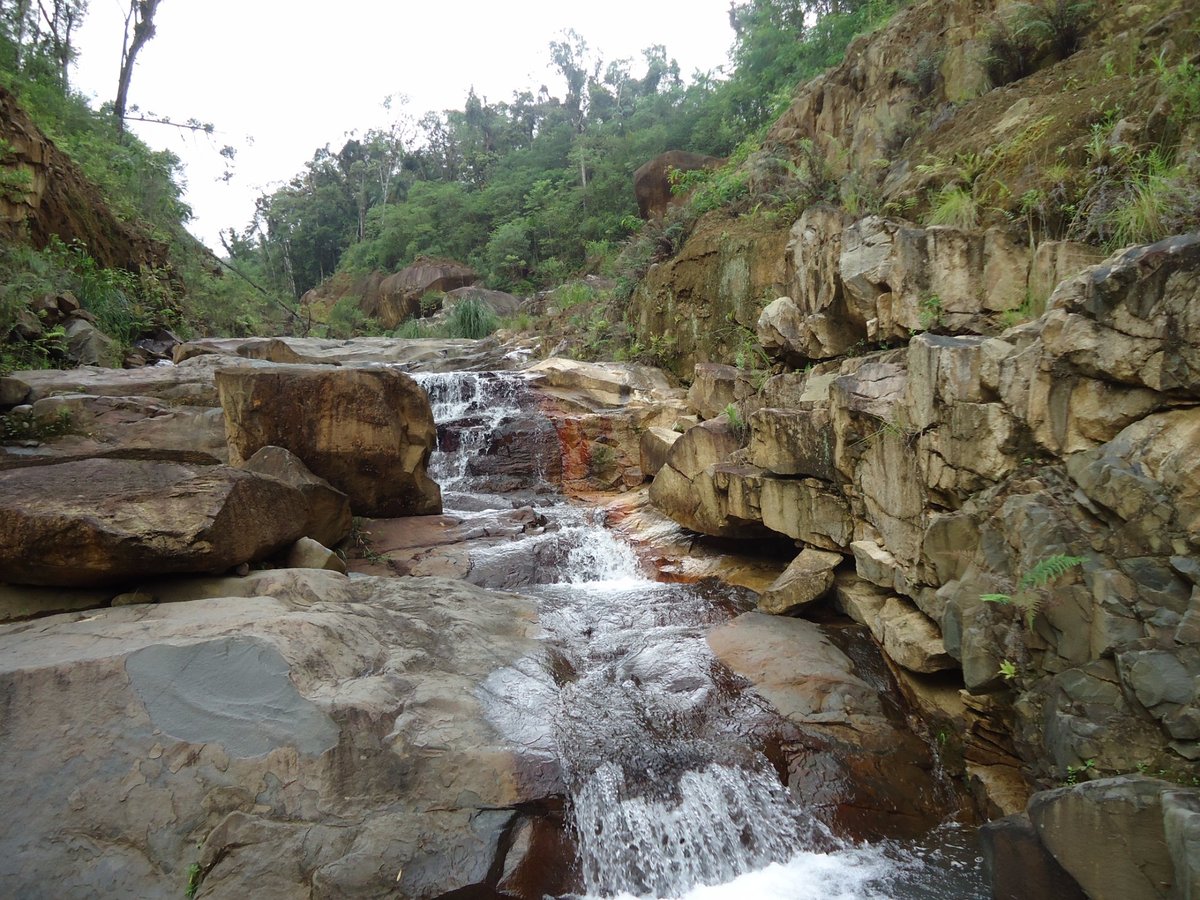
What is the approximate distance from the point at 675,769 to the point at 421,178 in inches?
1531

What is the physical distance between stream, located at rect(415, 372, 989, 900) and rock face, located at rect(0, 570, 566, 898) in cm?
36

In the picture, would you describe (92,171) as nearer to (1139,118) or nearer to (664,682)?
(664,682)

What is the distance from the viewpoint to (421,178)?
3681 centimetres

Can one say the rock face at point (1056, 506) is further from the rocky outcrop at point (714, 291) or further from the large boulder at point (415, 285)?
the large boulder at point (415, 285)

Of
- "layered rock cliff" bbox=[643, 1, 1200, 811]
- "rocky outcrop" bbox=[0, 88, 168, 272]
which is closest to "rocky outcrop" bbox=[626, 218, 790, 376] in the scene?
"layered rock cliff" bbox=[643, 1, 1200, 811]

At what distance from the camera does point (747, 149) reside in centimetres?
1531

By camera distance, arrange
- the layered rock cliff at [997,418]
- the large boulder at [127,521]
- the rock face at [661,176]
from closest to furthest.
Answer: the layered rock cliff at [997,418] → the large boulder at [127,521] → the rock face at [661,176]

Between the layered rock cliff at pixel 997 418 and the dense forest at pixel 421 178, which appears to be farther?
the dense forest at pixel 421 178

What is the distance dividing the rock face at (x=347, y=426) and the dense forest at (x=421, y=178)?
425 cm

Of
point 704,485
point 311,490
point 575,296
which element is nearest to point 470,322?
point 575,296

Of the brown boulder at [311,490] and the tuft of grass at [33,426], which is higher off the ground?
the tuft of grass at [33,426]

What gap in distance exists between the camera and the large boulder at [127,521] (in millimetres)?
4473

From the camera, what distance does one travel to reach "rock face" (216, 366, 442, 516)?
7.55 meters

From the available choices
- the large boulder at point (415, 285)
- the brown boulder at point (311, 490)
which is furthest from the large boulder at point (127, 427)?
the large boulder at point (415, 285)
